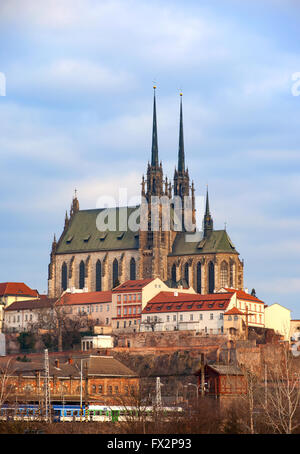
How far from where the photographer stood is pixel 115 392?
143 metres

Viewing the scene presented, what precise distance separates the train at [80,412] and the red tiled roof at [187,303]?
183 feet

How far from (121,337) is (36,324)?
16599 mm

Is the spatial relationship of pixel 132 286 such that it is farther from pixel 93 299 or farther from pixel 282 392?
pixel 282 392

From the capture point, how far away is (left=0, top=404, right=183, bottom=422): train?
110188mm

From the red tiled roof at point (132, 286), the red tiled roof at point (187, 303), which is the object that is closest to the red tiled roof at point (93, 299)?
the red tiled roof at point (132, 286)

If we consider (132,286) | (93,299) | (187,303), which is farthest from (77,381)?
(93,299)

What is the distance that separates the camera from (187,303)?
18450 centimetres

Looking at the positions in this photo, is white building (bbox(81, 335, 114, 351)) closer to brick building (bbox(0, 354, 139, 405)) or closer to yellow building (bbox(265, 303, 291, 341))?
yellow building (bbox(265, 303, 291, 341))

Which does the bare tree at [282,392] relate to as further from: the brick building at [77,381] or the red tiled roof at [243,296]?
the red tiled roof at [243,296]

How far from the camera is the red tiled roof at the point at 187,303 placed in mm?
182125

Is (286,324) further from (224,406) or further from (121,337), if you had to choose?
(224,406)

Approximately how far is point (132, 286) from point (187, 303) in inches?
481

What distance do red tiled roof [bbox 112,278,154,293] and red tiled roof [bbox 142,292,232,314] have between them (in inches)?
116
